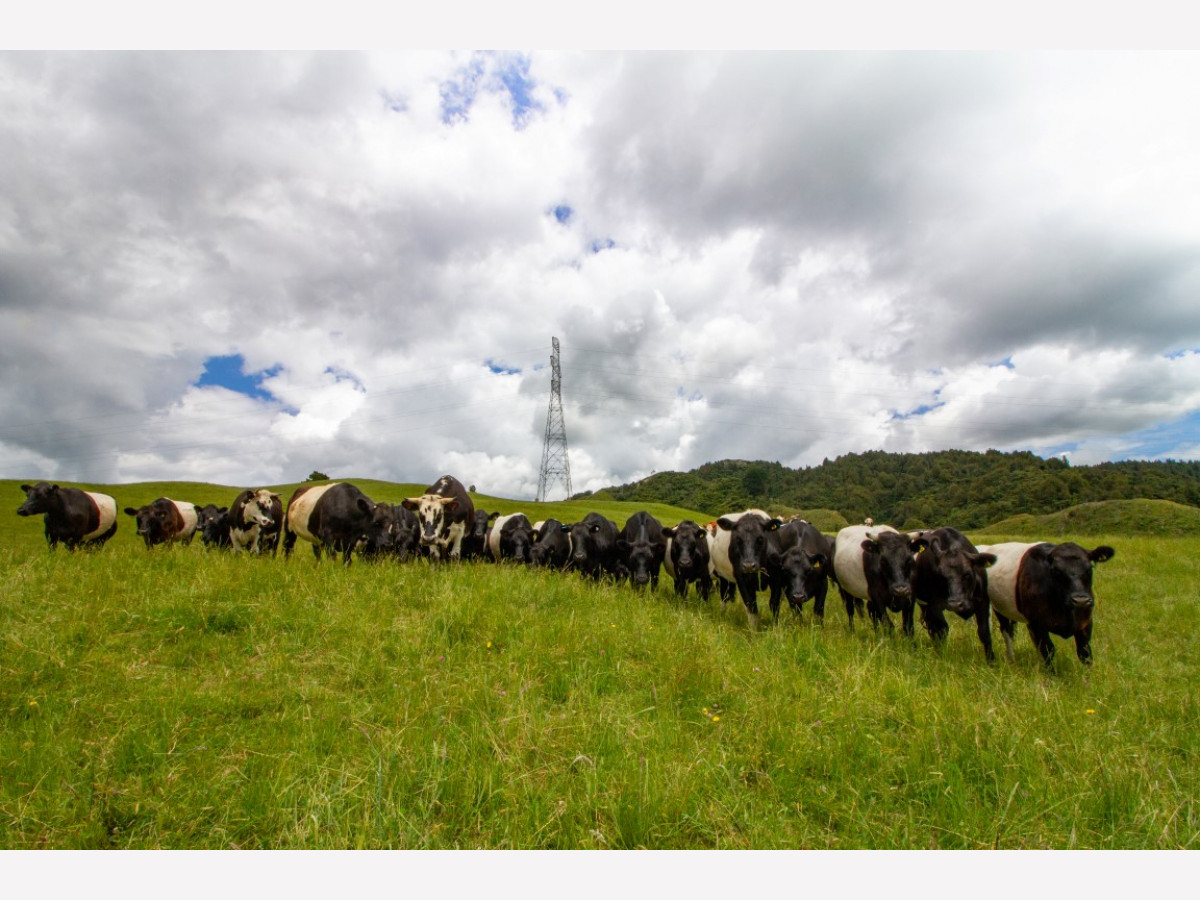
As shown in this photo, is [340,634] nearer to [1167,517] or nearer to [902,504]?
[1167,517]

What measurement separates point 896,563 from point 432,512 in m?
9.51

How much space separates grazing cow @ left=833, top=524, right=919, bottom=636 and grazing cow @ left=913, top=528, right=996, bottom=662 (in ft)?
0.83

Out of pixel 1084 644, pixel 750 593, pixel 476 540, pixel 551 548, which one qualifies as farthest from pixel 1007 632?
pixel 476 540

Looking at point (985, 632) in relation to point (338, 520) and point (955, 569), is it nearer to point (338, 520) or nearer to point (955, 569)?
point (955, 569)

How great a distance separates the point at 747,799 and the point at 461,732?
2.14 m

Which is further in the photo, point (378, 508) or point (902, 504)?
point (902, 504)

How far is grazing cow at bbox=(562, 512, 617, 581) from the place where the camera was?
13.7 m

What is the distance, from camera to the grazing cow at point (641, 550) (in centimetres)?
1322

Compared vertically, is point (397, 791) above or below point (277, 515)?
below

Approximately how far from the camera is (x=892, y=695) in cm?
565

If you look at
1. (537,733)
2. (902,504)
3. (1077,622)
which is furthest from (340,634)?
(902,504)

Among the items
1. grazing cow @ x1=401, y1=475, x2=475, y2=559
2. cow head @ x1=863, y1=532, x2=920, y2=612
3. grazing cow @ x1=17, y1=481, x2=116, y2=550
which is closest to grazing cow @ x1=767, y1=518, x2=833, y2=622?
cow head @ x1=863, y1=532, x2=920, y2=612

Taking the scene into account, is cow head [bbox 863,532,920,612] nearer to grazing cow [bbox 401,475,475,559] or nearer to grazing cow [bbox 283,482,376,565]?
grazing cow [bbox 401,475,475,559]

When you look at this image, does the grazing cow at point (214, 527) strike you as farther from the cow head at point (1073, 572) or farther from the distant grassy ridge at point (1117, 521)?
the distant grassy ridge at point (1117, 521)
